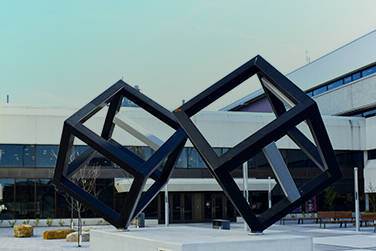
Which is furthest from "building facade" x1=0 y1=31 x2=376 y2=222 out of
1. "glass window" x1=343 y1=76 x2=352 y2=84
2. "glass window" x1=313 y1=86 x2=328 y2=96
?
"glass window" x1=313 y1=86 x2=328 y2=96

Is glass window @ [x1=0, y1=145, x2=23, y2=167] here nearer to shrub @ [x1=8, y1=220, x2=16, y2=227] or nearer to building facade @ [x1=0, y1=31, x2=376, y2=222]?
building facade @ [x1=0, y1=31, x2=376, y2=222]

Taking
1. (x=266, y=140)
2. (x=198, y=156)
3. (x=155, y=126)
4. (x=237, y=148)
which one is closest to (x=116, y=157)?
(x=237, y=148)

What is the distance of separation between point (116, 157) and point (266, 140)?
3.77 metres

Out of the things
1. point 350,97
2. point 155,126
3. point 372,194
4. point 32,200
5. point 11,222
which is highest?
point 350,97

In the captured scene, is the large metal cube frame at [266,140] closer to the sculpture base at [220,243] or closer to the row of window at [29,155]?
the sculpture base at [220,243]

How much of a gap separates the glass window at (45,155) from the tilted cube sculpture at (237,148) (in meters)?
22.7

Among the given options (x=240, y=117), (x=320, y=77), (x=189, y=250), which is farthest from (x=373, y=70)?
(x=189, y=250)

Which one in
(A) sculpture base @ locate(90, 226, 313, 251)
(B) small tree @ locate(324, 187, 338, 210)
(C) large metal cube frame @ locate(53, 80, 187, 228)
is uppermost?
(C) large metal cube frame @ locate(53, 80, 187, 228)

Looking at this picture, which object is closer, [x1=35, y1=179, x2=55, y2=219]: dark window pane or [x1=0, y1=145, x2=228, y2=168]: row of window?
[x1=0, y1=145, x2=228, y2=168]: row of window

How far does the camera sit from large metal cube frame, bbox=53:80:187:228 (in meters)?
12.2

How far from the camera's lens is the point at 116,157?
12227 millimetres

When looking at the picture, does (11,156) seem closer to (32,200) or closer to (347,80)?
(32,200)

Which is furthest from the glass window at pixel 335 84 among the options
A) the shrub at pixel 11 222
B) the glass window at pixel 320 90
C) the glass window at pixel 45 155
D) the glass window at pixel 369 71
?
the shrub at pixel 11 222

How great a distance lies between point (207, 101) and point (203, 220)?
89.8ft
